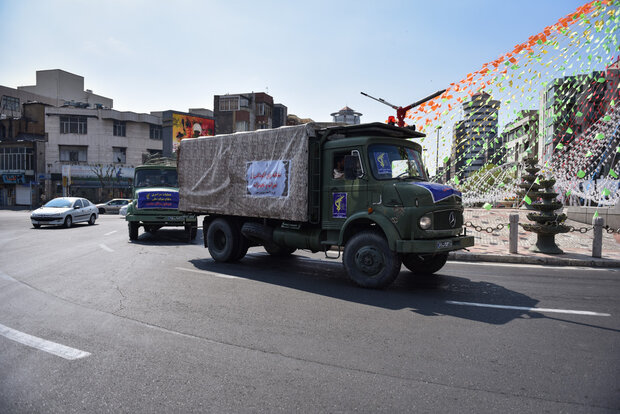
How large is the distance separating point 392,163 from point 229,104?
55719 millimetres

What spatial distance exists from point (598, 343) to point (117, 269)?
8379 mm

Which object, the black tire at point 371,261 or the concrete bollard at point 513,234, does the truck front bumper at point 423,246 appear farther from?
the concrete bollard at point 513,234

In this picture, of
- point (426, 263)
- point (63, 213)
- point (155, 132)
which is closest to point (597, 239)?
point (426, 263)

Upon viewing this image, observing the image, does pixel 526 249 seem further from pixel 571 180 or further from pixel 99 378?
pixel 571 180

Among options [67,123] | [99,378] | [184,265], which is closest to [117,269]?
[184,265]

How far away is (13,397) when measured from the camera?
310 cm

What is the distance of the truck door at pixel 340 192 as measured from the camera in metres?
7.40

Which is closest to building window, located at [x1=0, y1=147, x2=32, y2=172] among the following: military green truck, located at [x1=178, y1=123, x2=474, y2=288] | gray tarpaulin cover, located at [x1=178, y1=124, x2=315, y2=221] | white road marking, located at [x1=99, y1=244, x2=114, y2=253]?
white road marking, located at [x1=99, y1=244, x2=114, y2=253]

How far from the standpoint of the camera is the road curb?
10.1 m

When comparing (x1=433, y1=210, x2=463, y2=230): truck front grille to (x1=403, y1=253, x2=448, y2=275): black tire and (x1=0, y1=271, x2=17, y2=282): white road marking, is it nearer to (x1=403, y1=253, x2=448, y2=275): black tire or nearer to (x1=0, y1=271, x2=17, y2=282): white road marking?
(x1=403, y1=253, x2=448, y2=275): black tire

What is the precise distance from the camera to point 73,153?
52.9m

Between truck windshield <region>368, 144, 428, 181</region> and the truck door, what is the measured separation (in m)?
0.27

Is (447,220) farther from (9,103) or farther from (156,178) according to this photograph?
(9,103)

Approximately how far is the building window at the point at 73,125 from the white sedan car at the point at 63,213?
3602 centimetres
